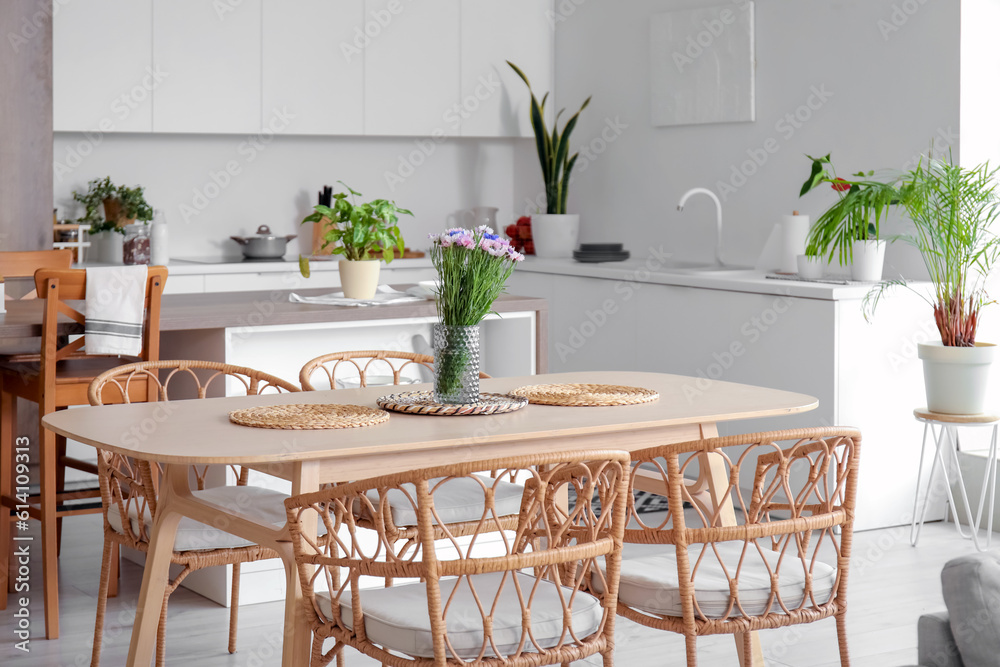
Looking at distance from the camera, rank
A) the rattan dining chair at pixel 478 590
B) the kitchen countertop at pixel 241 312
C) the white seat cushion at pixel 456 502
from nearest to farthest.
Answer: the rattan dining chair at pixel 478 590 → the white seat cushion at pixel 456 502 → the kitchen countertop at pixel 241 312

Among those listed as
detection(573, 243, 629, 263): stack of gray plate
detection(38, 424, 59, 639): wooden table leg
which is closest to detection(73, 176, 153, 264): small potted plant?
detection(573, 243, 629, 263): stack of gray plate

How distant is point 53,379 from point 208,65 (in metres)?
2.83

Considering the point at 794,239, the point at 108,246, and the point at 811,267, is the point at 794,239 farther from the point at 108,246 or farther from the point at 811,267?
the point at 108,246

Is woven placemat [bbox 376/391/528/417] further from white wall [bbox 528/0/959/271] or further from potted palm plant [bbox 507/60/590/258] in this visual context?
potted palm plant [bbox 507/60/590/258]

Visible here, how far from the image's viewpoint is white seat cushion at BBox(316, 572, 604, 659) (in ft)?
6.50

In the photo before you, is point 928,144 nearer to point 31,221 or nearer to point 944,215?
point 944,215

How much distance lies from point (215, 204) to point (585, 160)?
1924 mm

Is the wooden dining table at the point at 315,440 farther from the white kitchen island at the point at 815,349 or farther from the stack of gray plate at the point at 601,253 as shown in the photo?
the stack of gray plate at the point at 601,253

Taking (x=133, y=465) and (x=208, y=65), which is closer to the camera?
(x=133, y=465)

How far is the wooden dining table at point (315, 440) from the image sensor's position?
2180mm

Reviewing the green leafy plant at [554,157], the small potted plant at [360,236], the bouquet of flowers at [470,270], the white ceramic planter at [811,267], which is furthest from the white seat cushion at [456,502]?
the green leafy plant at [554,157]

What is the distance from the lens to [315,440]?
7.32ft

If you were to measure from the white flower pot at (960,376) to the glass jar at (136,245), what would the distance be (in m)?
3.44

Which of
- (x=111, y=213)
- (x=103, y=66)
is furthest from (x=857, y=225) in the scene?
(x=111, y=213)
